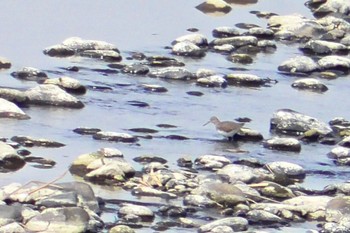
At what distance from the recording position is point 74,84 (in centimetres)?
1169

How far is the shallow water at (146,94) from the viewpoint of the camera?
1000cm

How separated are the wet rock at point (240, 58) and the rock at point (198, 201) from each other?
17.2 ft

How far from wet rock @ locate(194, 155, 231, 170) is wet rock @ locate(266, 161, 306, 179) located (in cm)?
34

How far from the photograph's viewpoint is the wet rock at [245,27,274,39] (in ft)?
49.8

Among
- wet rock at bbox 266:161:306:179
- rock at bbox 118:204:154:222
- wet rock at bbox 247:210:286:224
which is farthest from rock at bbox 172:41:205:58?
rock at bbox 118:204:154:222

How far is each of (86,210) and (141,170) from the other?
127cm

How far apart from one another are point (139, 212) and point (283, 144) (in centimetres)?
242

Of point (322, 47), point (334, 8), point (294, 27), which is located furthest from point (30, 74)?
point (334, 8)

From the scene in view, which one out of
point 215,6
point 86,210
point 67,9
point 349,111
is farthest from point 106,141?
point 215,6

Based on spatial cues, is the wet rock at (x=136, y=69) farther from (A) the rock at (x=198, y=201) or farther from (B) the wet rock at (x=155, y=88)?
(A) the rock at (x=198, y=201)

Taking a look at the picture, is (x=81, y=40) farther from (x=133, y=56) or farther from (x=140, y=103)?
(x=140, y=103)

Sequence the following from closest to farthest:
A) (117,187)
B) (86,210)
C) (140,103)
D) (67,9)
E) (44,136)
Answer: (86,210) < (117,187) < (44,136) < (140,103) < (67,9)

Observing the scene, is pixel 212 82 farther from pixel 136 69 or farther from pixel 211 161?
pixel 211 161

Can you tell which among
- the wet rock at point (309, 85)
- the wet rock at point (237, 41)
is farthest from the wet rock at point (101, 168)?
the wet rock at point (237, 41)
